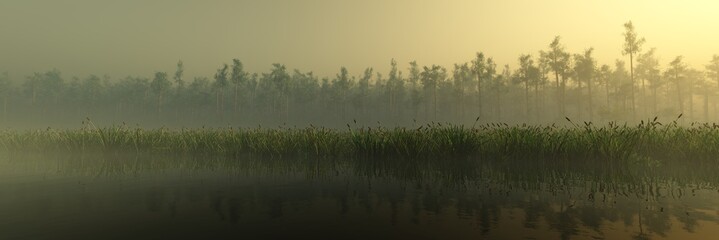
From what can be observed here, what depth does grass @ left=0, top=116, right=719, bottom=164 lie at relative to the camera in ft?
43.3

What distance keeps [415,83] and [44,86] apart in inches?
4578

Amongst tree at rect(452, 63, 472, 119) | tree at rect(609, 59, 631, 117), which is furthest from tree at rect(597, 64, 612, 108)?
tree at rect(452, 63, 472, 119)

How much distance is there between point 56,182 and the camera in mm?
9586

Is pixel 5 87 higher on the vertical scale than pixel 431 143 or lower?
higher

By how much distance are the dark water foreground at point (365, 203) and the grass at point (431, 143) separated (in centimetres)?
150

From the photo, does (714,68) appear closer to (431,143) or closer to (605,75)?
(605,75)

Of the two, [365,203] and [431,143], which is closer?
[365,203]

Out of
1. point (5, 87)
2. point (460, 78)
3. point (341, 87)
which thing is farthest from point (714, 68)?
point (5, 87)

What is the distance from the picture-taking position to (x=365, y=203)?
23.2 feet

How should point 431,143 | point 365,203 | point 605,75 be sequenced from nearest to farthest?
point 365,203 < point 431,143 < point 605,75

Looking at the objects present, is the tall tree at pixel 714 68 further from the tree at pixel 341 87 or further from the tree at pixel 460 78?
the tree at pixel 341 87

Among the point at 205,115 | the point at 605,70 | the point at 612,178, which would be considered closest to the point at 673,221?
the point at 612,178

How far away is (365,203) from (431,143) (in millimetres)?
8523

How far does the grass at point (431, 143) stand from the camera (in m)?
13.2
